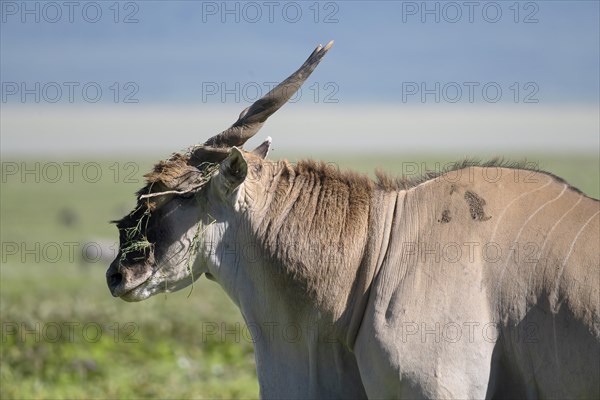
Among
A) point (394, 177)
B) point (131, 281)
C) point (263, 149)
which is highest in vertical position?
point (263, 149)

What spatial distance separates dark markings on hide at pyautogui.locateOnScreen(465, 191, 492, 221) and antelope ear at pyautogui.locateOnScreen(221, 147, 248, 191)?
1.51 meters

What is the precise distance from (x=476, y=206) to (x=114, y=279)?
2.65 meters

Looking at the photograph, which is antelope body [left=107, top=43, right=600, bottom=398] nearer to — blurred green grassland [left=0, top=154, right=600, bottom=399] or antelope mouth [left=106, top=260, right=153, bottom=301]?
antelope mouth [left=106, top=260, right=153, bottom=301]

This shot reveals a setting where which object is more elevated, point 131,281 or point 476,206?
point 476,206

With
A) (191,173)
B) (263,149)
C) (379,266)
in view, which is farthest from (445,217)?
(191,173)

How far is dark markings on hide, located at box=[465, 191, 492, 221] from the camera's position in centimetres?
611

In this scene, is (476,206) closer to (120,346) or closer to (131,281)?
(131,281)

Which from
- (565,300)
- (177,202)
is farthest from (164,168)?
(565,300)

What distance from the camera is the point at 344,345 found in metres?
6.44

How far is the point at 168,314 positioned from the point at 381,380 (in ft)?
31.4

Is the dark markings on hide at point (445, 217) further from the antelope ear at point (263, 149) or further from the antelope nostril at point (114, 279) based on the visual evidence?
the antelope nostril at point (114, 279)

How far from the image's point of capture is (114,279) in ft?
22.5

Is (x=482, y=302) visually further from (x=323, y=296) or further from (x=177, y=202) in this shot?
(x=177, y=202)

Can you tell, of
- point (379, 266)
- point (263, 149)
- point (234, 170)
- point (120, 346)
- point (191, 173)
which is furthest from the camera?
point (120, 346)
